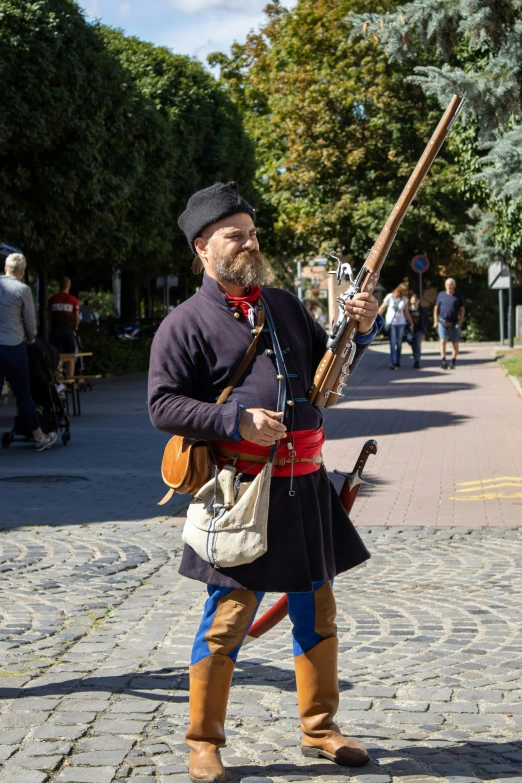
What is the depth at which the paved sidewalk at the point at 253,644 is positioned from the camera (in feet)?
13.2

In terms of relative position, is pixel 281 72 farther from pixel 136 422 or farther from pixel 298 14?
pixel 136 422

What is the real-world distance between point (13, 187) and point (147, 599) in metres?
17.0

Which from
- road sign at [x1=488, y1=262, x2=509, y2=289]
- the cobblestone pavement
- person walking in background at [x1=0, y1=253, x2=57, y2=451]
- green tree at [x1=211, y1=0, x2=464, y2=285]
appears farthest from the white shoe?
green tree at [x1=211, y1=0, x2=464, y2=285]

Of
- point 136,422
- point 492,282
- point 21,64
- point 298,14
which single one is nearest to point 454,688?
point 136,422

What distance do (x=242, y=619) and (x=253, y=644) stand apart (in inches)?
72.5

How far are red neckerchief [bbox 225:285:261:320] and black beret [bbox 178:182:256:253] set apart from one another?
239 mm

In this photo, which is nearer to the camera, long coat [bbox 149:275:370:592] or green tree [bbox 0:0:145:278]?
long coat [bbox 149:275:370:592]

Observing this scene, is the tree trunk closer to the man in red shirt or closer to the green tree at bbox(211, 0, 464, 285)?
the green tree at bbox(211, 0, 464, 285)

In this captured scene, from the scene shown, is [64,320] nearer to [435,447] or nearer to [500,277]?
[435,447]

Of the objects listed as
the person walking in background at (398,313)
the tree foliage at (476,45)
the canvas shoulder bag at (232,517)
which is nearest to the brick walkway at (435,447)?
the person walking in background at (398,313)

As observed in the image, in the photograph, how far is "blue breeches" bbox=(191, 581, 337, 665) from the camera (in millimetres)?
3773

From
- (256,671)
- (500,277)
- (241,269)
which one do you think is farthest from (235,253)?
(500,277)

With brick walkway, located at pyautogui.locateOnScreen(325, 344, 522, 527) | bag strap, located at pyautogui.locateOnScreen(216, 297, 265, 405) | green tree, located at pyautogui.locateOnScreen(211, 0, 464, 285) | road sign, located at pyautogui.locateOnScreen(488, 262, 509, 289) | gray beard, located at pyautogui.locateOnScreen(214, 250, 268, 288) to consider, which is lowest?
brick walkway, located at pyautogui.locateOnScreen(325, 344, 522, 527)

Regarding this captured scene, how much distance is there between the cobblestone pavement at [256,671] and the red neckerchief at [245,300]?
148cm
